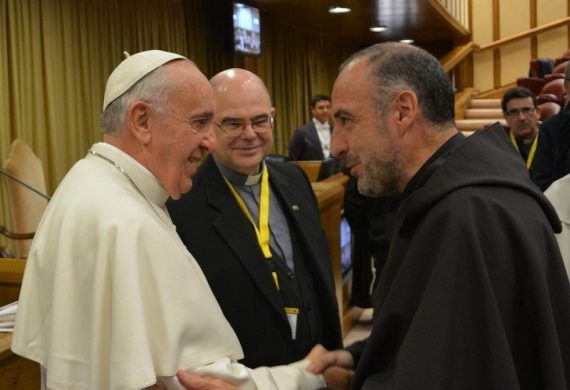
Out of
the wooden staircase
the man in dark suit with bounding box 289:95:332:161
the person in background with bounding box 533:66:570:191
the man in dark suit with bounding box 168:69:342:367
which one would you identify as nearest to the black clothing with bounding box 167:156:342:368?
the man in dark suit with bounding box 168:69:342:367

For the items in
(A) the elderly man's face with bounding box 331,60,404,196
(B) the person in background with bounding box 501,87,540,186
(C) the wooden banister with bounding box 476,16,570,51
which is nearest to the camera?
(A) the elderly man's face with bounding box 331,60,404,196

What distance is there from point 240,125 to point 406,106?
1.00 m

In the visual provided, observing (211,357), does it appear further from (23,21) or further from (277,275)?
(23,21)

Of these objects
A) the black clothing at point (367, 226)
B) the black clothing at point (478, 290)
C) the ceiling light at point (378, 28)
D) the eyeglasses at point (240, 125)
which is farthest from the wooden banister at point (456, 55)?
the black clothing at point (478, 290)

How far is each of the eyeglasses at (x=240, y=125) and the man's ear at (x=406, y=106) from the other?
96 centimetres

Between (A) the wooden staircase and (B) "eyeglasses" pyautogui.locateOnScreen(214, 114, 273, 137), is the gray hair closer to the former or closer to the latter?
(B) "eyeglasses" pyautogui.locateOnScreen(214, 114, 273, 137)

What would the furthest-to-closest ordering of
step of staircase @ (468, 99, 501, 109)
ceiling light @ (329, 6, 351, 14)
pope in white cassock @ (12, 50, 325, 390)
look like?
step of staircase @ (468, 99, 501, 109), ceiling light @ (329, 6, 351, 14), pope in white cassock @ (12, 50, 325, 390)

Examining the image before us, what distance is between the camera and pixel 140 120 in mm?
1877

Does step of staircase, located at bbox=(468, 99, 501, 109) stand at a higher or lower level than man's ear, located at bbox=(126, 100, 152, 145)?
higher

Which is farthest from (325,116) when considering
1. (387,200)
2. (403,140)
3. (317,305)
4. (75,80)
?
(403,140)

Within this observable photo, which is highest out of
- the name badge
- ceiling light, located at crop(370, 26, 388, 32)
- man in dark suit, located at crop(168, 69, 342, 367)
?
ceiling light, located at crop(370, 26, 388, 32)

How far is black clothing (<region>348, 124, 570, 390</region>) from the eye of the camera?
1.46 m

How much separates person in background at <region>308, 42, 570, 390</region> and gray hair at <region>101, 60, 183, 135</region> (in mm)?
531

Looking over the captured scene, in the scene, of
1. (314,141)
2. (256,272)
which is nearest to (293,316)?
(256,272)
